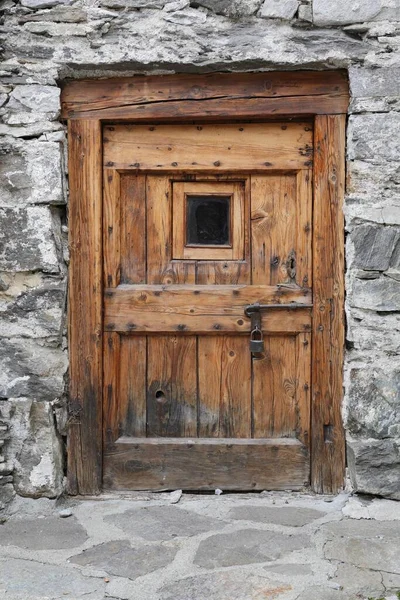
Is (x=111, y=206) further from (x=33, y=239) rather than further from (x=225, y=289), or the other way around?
(x=225, y=289)

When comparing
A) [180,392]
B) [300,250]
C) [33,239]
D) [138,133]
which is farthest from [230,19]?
[180,392]

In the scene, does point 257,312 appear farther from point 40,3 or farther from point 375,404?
point 40,3

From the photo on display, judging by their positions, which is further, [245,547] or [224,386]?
[224,386]

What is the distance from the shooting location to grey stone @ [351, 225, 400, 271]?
10.1 ft

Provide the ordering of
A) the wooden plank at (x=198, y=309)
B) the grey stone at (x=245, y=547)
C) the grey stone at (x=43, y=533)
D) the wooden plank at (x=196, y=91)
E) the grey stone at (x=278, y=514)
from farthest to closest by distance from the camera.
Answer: the wooden plank at (x=198, y=309) → the wooden plank at (x=196, y=91) → the grey stone at (x=278, y=514) → the grey stone at (x=43, y=533) → the grey stone at (x=245, y=547)

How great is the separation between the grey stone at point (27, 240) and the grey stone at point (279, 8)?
52.7 inches

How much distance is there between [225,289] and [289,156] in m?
0.70

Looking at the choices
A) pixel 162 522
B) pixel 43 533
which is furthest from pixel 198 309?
pixel 43 533

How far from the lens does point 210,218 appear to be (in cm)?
332

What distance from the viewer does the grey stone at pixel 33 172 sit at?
10.3 ft

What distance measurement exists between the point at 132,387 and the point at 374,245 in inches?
52.9

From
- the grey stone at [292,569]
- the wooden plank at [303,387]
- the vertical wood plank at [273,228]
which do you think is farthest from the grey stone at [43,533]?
the vertical wood plank at [273,228]

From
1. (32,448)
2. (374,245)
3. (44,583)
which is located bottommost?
(44,583)

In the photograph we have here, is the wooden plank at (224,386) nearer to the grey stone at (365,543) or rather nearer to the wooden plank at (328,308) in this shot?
the wooden plank at (328,308)
